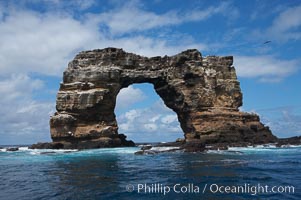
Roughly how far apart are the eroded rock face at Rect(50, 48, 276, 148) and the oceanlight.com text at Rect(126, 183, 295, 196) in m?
36.3

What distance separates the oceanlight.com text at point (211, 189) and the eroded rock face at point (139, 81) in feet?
119

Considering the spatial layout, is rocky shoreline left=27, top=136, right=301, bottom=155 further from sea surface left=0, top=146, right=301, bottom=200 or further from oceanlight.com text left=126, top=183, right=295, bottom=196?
oceanlight.com text left=126, top=183, right=295, bottom=196

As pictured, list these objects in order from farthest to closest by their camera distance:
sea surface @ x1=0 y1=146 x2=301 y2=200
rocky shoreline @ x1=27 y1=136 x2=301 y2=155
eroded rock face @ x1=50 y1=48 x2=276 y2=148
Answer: eroded rock face @ x1=50 y1=48 x2=276 y2=148 → rocky shoreline @ x1=27 y1=136 x2=301 y2=155 → sea surface @ x1=0 y1=146 x2=301 y2=200

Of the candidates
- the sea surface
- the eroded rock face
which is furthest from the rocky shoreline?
the sea surface

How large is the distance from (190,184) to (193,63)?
41.7 meters

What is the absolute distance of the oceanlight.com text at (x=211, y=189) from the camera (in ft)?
51.1

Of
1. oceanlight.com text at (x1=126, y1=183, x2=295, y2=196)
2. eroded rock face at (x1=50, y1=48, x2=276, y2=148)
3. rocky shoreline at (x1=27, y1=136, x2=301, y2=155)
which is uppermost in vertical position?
eroded rock face at (x1=50, y1=48, x2=276, y2=148)

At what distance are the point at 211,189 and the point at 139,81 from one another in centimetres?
4565

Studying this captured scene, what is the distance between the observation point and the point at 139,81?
6106cm

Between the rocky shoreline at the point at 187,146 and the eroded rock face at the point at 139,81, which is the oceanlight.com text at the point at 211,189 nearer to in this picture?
the rocky shoreline at the point at 187,146

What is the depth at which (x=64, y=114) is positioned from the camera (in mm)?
55969

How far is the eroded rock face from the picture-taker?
5556cm

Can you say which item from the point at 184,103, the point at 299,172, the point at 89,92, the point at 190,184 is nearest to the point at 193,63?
the point at 184,103

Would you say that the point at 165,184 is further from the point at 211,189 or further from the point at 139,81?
the point at 139,81
